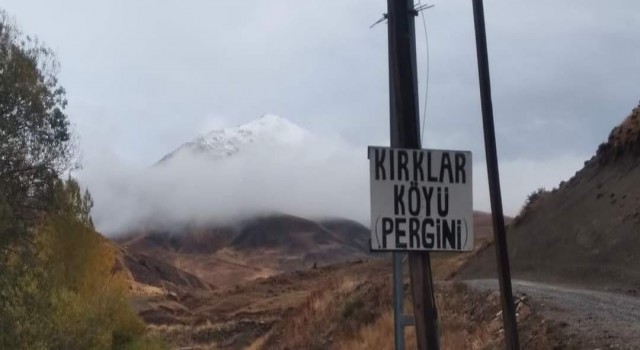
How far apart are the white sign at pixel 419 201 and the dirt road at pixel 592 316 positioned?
1030 cm

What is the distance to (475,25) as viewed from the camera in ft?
55.5

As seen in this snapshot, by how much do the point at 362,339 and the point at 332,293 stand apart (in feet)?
40.6

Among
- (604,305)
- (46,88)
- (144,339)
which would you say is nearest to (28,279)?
(46,88)

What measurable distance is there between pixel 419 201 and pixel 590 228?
3586 centimetres

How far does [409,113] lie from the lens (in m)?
9.83

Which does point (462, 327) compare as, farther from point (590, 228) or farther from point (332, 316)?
point (590, 228)

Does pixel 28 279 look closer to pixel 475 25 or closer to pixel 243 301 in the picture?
pixel 475 25

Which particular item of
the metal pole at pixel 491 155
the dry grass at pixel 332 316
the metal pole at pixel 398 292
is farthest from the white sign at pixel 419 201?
the dry grass at pixel 332 316

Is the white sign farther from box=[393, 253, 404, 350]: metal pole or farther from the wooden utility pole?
box=[393, 253, 404, 350]: metal pole

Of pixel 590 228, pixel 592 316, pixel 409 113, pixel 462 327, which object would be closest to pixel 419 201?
pixel 409 113

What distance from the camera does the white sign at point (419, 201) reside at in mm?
9281

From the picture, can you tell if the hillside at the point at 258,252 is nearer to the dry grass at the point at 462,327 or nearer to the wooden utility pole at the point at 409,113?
the dry grass at the point at 462,327

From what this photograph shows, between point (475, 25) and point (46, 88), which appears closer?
point (475, 25)

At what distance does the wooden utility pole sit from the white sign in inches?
8.7
